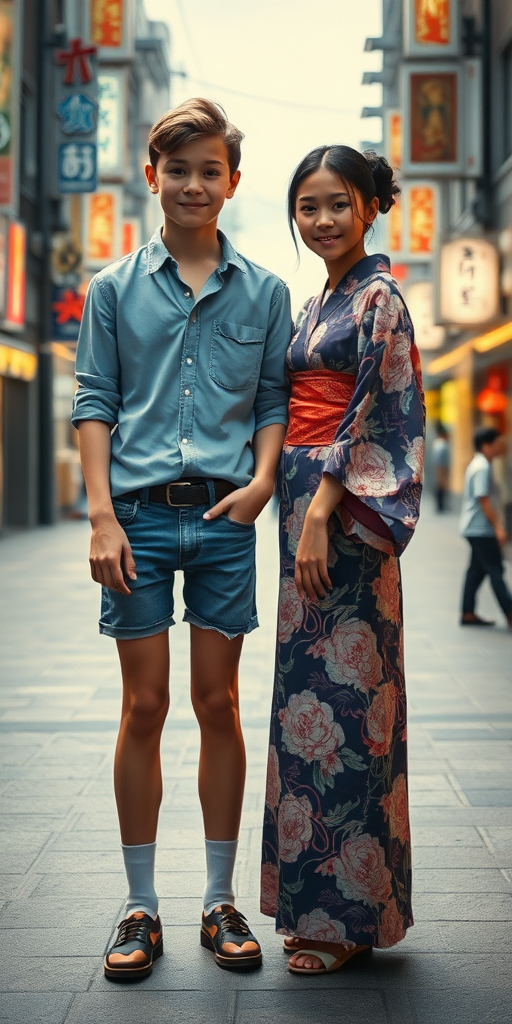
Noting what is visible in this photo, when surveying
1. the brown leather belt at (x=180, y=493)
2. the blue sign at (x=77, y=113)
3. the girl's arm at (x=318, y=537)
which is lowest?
the girl's arm at (x=318, y=537)

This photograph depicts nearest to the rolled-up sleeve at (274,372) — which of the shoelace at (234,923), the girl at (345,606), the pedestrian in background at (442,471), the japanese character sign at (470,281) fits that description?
the girl at (345,606)

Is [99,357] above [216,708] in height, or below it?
above

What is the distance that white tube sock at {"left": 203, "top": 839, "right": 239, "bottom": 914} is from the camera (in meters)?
3.01

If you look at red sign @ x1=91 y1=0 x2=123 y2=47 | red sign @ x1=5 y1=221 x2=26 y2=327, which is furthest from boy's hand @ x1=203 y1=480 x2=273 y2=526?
red sign @ x1=91 y1=0 x2=123 y2=47

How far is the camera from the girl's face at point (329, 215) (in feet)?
9.25

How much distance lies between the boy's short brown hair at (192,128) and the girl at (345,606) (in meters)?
0.19

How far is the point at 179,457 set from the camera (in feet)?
9.38

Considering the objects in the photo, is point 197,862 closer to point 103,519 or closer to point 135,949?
point 135,949

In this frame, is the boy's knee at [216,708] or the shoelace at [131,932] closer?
the shoelace at [131,932]

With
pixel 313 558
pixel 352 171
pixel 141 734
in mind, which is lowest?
pixel 141 734

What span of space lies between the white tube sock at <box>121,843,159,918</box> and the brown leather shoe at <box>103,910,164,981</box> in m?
0.02

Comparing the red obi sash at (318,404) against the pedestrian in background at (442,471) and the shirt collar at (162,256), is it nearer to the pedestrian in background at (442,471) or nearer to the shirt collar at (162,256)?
the shirt collar at (162,256)

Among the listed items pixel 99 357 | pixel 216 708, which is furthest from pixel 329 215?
pixel 216 708

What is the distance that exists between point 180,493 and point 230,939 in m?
1.06
